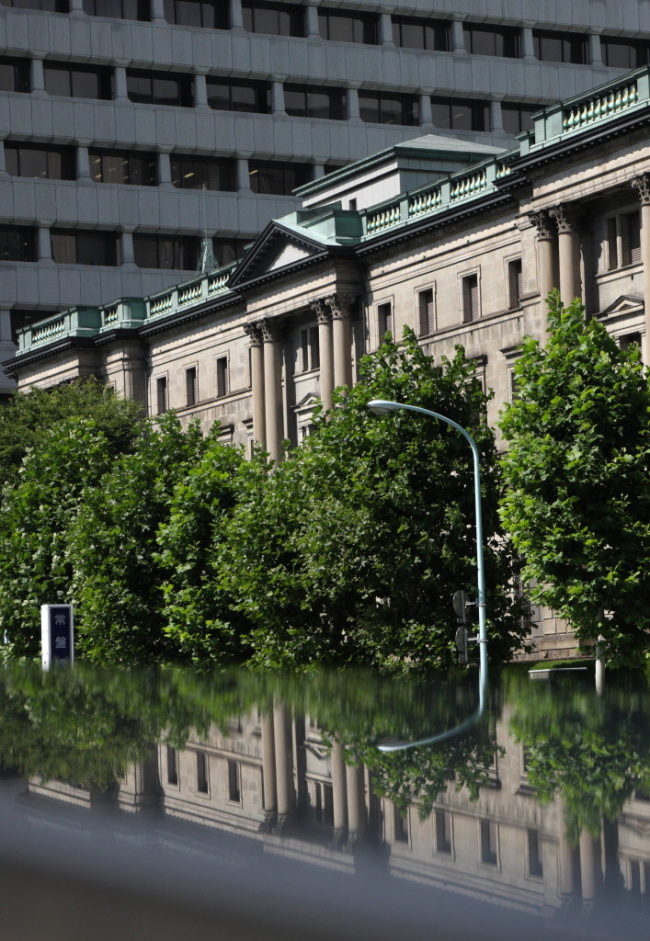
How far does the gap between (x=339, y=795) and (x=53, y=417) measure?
6604 centimetres

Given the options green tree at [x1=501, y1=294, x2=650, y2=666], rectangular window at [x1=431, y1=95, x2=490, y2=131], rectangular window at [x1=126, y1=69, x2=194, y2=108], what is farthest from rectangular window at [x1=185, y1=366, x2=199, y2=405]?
green tree at [x1=501, y1=294, x2=650, y2=666]

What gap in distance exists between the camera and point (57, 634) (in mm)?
62094

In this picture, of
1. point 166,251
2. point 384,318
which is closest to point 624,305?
point 384,318

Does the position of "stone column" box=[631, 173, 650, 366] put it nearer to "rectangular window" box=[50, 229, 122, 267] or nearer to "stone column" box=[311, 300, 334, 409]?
"stone column" box=[311, 300, 334, 409]

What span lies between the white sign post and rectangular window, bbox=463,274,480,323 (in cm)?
1897

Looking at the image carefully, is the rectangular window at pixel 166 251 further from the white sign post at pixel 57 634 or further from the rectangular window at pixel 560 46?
the white sign post at pixel 57 634

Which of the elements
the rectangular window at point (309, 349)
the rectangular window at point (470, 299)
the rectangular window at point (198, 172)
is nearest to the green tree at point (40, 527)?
the rectangular window at point (309, 349)

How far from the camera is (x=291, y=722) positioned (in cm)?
2986

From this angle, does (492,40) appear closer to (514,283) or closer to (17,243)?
(17,243)

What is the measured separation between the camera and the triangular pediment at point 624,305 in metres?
56.6

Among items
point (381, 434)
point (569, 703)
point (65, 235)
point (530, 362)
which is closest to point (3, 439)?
point (65, 235)

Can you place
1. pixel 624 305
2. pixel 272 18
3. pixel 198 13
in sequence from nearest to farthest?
1. pixel 624 305
2. pixel 198 13
3. pixel 272 18

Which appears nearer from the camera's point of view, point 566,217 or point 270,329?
point 566,217

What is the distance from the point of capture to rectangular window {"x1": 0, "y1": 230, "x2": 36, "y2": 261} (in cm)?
10725
